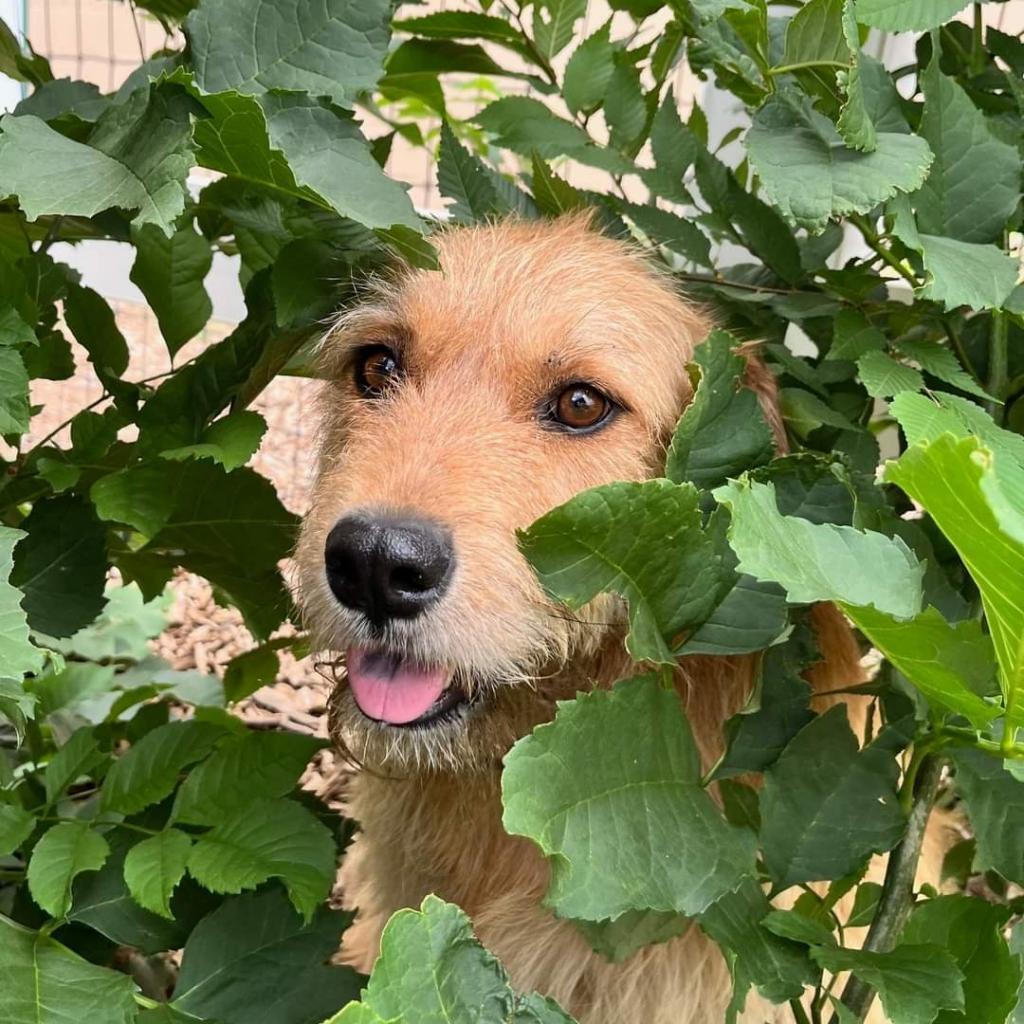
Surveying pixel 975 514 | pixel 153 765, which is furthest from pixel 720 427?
pixel 153 765

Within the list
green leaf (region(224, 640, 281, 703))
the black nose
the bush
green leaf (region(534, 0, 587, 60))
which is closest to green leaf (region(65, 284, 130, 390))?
the bush

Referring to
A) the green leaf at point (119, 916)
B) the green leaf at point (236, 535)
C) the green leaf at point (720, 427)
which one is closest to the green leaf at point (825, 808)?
the green leaf at point (720, 427)

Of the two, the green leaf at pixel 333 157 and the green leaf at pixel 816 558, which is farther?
the green leaf at pixel 333 157

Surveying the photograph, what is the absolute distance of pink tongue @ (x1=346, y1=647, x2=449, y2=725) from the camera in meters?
1.46

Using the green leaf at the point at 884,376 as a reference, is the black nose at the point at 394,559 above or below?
below

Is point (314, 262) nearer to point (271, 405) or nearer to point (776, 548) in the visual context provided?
point (776, 548)

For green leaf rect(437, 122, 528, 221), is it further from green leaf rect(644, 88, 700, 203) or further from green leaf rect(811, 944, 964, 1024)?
green leaf rect(811, 944, 964, 1024)

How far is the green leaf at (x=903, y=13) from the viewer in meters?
1.08

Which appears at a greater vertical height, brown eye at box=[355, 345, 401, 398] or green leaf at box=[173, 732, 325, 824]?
brown eye at box=[355, 345, 401, 398]

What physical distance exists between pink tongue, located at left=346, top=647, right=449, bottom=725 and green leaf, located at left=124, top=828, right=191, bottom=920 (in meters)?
0.29

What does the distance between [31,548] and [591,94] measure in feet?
3.67

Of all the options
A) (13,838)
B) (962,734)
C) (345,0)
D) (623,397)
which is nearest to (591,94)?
(623,397)

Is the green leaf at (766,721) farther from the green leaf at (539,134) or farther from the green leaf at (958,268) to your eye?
the green leaf at (539,134)

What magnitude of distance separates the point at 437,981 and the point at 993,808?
1.99 feet
